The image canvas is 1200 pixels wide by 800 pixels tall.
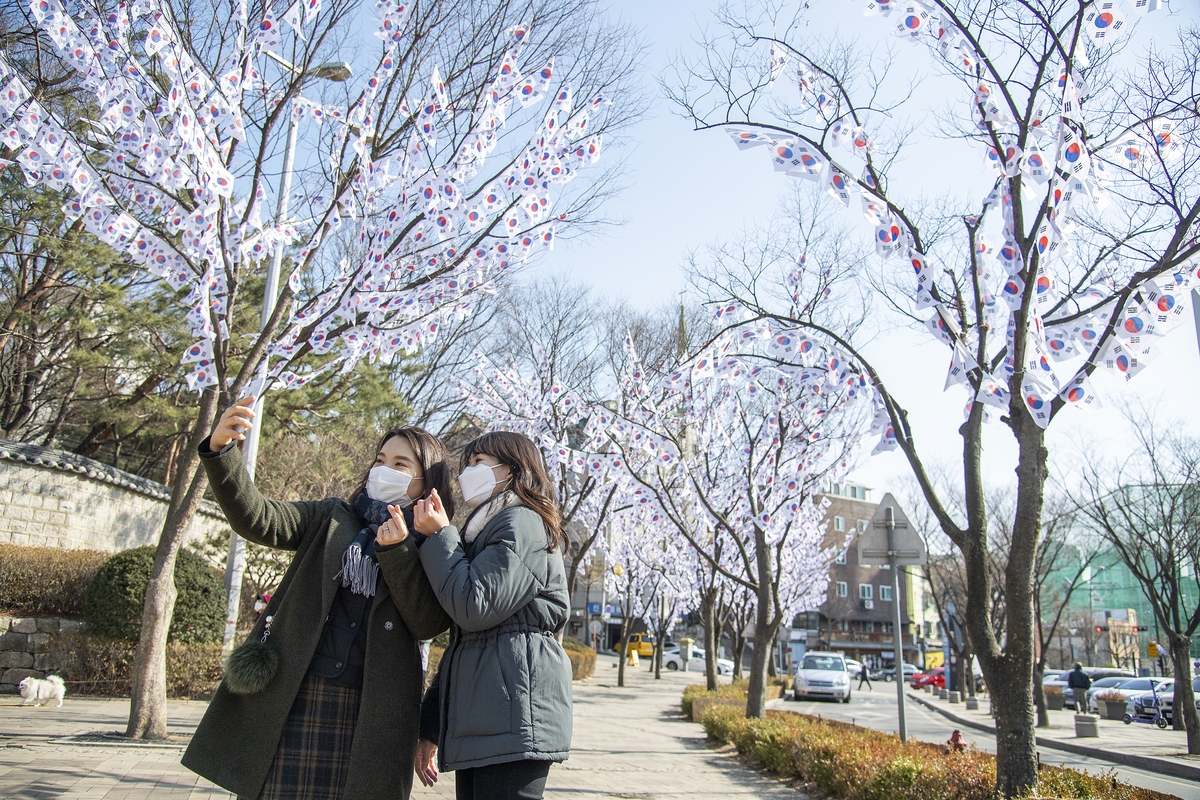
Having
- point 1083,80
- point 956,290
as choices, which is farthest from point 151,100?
point 1083,80

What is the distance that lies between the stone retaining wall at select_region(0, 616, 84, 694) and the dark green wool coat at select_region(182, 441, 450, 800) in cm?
1014

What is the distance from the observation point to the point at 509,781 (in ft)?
6.92

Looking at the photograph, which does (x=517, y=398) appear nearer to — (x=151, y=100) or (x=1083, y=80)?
(x=151, y=100)

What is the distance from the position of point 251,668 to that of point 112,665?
10055 millimetres

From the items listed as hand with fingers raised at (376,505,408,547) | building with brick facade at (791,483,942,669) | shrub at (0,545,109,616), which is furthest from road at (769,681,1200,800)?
building with brick facade at (791,483,942,669)

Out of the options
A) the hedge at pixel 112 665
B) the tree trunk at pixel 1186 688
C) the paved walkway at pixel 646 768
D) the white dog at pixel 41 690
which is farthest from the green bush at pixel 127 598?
the tree trunk at pixel 1186 688

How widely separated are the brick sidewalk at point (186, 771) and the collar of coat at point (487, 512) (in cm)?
358

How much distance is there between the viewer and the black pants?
82.9 inches

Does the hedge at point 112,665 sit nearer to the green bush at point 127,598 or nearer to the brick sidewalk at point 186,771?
the green bush at point 127,598

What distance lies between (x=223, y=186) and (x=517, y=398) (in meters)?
9.64

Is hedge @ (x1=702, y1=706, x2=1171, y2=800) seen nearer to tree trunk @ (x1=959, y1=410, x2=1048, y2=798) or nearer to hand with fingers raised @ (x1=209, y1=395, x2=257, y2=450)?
tree trunk @ (x1=959, y1=410, x2=1048, y2=798)

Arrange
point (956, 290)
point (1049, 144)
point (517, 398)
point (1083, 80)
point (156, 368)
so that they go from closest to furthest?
point (1049, 144) → point (1083, 80) → point (956, 290) → point (156, 368) → point (517, 398)

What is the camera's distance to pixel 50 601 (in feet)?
35.4

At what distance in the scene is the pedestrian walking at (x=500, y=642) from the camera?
212cm
